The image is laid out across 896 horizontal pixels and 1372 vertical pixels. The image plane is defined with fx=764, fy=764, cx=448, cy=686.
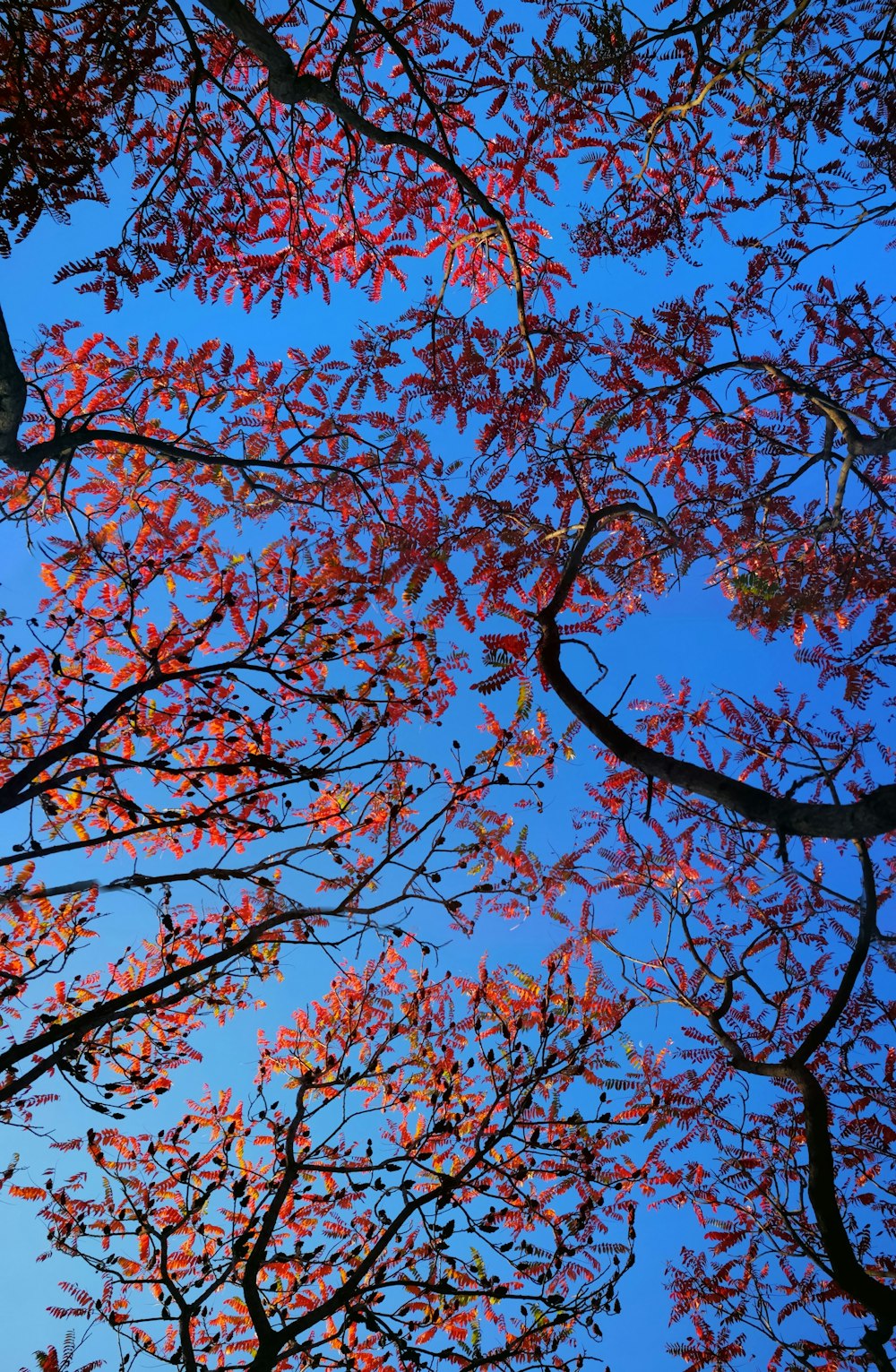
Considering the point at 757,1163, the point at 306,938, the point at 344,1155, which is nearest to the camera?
the point at 306,938

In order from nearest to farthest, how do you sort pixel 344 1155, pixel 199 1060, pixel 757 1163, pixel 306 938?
1. pixel 306 938
2. pixel 344 1155
3. pixel 199 1060
4. pixel 757 1163

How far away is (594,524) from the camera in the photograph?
4578 millimetres

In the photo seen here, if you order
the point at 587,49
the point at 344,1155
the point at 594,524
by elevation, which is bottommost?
the point at 344,1155

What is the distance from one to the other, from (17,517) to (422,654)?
301 cm

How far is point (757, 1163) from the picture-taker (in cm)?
695

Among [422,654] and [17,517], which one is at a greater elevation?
[422,654]

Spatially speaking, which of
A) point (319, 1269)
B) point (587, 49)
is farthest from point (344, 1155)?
point (587, 49)

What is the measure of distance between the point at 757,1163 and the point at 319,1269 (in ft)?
13.1

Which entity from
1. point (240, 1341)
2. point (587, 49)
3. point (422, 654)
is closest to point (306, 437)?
point (422, 654)

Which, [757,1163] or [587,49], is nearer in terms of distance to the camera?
[587,49]

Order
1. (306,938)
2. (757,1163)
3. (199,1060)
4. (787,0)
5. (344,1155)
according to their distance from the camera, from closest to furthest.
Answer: (306,938) < (344,1155) < (787,0) < (199,1060) < (757,1163)

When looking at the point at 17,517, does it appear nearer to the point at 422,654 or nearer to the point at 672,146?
the point at 422,654

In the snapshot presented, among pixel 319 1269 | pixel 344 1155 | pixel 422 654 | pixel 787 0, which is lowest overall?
pixel 319 1269

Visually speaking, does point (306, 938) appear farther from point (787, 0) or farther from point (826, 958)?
point (787, 0)
